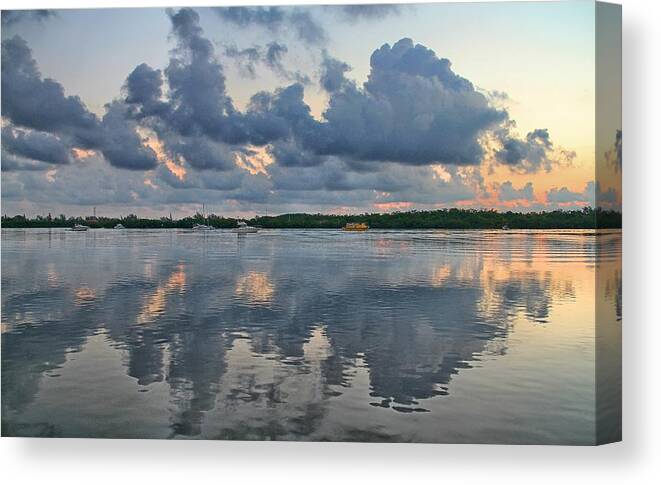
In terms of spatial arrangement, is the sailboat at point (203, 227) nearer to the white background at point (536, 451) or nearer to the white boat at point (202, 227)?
the white boat at point (202, 227)

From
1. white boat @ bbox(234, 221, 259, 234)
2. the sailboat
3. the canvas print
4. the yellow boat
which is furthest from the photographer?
the yellow boat

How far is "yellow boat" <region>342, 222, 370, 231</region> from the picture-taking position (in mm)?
11508

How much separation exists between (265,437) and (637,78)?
21.7 feet

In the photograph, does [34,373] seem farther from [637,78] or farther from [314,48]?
[637,78]

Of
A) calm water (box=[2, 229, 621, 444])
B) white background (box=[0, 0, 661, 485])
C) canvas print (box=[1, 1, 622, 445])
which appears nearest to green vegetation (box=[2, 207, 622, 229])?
canvas print (box=[1, 1, 622, 445])

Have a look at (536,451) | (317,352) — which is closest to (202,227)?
(317,352)

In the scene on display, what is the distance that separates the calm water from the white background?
0.20m

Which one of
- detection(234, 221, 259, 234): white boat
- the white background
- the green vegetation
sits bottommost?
the white background

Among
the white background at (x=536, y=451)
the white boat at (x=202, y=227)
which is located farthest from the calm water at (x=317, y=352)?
the white boat at (x=202, y=227)

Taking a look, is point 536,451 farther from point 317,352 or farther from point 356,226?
point 356,226

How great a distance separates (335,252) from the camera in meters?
19.1

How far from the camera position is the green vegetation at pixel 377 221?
10062 mm

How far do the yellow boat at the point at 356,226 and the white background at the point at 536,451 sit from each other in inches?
171

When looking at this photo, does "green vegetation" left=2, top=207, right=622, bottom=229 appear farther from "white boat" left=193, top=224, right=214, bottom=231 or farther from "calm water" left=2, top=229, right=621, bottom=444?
"calm water" left=2, top=229, right=621, bottom=444
